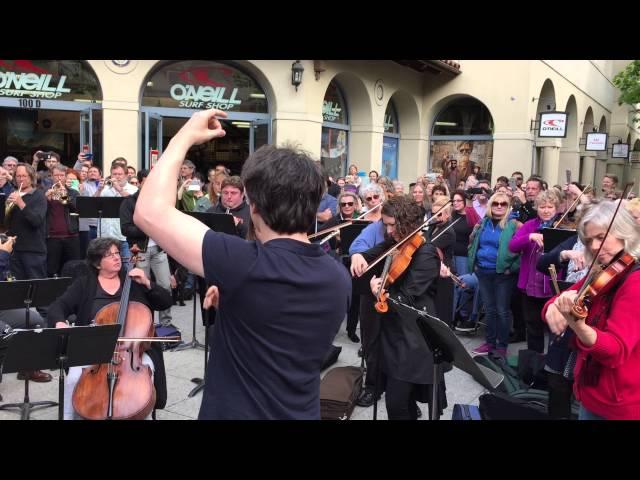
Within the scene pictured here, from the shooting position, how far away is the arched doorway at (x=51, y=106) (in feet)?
36.9

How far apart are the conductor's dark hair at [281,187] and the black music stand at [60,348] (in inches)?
89.7

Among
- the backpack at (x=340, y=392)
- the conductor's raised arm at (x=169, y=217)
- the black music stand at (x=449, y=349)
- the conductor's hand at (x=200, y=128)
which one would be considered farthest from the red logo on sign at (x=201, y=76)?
the conductor's raised arm at (x=169, y=217)

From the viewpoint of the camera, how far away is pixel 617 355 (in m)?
2.63

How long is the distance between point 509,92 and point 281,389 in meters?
17.8

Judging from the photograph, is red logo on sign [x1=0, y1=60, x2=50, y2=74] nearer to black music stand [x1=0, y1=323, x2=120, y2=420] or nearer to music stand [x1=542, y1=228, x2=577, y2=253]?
black music stand [x1=0, y1=323, x2=120, y2=420]

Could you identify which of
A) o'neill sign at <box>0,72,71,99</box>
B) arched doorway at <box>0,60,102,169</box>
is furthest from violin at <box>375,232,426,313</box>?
o'neill sign at <box>0,72,71,99</box>

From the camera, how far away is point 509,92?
1788 centimetres

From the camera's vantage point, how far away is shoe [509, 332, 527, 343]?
725 cm

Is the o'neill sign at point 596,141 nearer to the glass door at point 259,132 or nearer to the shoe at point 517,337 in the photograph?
the glass door at point 259,132

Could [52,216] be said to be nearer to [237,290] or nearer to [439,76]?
[237,290]

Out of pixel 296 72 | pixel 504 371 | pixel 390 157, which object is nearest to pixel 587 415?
pixel 504 371

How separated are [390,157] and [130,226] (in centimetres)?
1347
